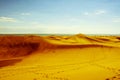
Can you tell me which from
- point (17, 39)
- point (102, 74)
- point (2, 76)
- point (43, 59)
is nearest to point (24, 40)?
point (17, 39)

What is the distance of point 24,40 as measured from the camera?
1212 cm

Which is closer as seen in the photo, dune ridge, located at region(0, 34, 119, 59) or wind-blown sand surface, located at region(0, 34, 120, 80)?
wind-blown sand surface, located at region(0, 34, 120, 80)

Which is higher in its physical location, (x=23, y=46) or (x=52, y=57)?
(x=23, y=46)

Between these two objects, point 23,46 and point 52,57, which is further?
point 23,46

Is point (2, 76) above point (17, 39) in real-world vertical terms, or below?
below

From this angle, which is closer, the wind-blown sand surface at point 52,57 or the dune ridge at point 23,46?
the wind-blown sand surface at point 52,57

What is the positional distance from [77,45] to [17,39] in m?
4.07

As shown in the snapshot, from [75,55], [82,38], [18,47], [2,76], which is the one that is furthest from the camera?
[82,38]

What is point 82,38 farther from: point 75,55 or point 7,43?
point 7,43

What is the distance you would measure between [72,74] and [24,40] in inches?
252

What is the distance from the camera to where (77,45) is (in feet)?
39.3

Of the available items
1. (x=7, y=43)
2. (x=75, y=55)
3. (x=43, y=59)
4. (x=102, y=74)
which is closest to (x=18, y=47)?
(x=7, y=43)

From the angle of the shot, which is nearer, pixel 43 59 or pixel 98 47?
pixel 43 59

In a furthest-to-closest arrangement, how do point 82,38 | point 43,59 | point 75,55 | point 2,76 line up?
point 82,38 → point 75,55 → point 43,59 → point 2,76
